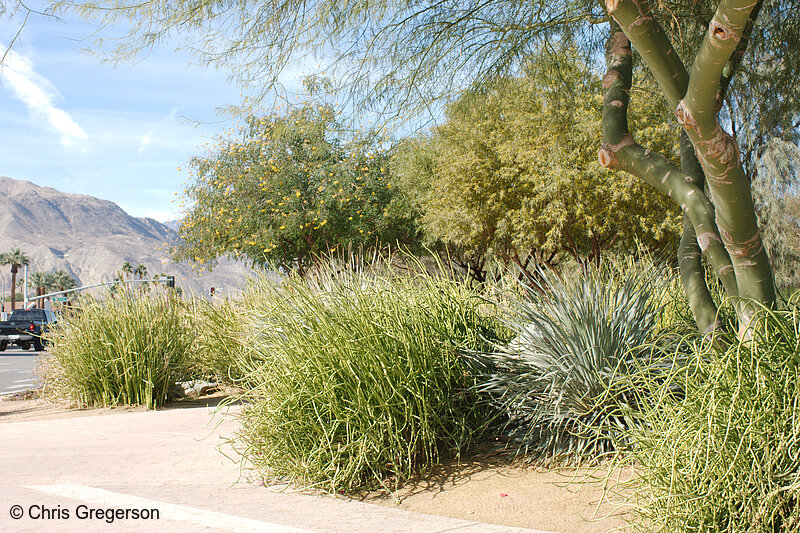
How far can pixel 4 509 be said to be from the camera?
4352 millimetres

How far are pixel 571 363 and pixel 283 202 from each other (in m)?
18.0

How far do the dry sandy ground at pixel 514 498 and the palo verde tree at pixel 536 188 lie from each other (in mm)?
12410

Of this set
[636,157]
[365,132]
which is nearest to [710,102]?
[636,157]

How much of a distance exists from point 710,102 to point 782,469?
1944 millimetres

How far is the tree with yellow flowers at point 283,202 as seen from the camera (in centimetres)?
2209

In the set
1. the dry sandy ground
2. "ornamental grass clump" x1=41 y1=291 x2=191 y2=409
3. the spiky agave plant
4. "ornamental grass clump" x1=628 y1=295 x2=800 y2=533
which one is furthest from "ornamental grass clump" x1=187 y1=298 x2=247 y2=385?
"ornamental grass clump" x1=628 y1=295 x2=800 y2=533

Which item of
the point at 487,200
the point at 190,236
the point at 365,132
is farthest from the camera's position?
the point at 190,236

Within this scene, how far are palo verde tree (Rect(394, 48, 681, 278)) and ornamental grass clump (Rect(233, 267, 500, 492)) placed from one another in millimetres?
11906

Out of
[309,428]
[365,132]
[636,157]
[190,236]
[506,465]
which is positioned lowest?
[506,465]

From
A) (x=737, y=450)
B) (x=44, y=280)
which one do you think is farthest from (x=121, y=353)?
(x=44, y=280)

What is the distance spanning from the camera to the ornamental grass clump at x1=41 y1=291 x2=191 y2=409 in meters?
8.98

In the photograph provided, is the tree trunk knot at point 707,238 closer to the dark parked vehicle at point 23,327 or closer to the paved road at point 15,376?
the paved road at point 15,376

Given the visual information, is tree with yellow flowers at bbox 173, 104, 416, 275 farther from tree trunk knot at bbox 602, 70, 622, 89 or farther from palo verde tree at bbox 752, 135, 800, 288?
Answer: tree trunk knot at bbox 602, 70, 622, 89

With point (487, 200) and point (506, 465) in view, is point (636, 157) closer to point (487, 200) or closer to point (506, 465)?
point (506, 465)
